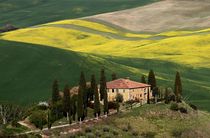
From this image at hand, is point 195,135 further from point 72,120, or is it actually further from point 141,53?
point 141,53

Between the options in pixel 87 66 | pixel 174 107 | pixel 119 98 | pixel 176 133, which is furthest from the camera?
pixel 87 66

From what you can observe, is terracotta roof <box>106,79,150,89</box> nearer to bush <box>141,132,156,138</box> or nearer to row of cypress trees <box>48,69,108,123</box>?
row of cypress trees <box>48,69,108,123</box>

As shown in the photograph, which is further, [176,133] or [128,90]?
[128,90]

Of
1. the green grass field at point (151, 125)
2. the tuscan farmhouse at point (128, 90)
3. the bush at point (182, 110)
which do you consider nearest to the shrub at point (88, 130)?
the green grass field at point (151, 125)

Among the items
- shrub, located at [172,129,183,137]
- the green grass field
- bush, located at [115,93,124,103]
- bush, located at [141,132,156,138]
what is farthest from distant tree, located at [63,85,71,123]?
shrub, located at [172,129,183,137]

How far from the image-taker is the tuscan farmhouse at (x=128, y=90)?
10731 cm

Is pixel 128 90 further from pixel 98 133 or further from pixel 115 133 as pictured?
pixel 98 133

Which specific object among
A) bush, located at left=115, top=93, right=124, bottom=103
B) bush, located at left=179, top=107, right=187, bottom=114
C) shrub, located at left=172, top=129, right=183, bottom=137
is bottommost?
shrub, located at left=172, top=129, right=183, bottom=137

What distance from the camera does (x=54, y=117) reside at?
90562 millimetres

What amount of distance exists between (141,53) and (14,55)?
51173 millimetres

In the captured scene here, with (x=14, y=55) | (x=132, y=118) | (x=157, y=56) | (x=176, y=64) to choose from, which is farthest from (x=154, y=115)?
(x=157, y=56)

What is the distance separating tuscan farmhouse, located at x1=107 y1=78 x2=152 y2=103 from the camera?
10731 cm

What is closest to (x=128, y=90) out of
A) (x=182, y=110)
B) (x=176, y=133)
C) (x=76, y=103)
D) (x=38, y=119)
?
(x=182, y=110)

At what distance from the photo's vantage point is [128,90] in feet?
354
